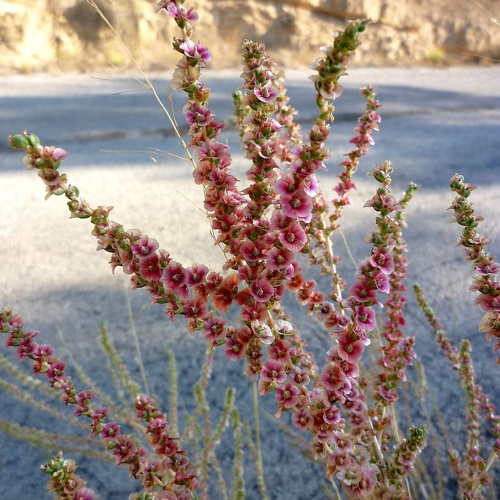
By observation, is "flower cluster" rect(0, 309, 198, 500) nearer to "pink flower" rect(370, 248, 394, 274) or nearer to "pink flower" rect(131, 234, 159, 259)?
"pink flower" rect(131, 234, 159, 259)

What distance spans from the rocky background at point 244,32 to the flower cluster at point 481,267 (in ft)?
14.2

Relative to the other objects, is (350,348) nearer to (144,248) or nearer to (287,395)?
(287,395)

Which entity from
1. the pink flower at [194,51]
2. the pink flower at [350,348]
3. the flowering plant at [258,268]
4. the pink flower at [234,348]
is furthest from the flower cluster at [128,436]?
the pink flower at [194,51]

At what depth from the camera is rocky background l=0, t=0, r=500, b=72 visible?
4.79 metres

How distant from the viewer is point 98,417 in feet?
1.98

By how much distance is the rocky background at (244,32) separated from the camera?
479 cm

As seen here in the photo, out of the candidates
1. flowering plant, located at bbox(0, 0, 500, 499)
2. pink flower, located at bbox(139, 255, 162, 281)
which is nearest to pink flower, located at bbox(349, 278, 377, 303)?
flowering plant, located at bbox(0, 0, 500, 499)

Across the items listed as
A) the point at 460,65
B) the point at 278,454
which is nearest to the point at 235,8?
the point at 460,65

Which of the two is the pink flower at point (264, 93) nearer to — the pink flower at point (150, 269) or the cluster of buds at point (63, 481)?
the pink flower at point (150, 269)

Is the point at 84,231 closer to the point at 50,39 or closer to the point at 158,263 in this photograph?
the point at 158,263

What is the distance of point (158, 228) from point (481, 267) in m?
1.50

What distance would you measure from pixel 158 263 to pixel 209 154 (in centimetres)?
12

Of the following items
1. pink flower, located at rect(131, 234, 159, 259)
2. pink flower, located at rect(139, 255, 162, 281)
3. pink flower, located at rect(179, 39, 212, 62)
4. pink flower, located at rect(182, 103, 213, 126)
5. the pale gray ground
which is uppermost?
pink flower, located at rect(179, 39, 212, 62)

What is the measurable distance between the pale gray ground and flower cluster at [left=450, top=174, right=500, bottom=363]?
0.36m
